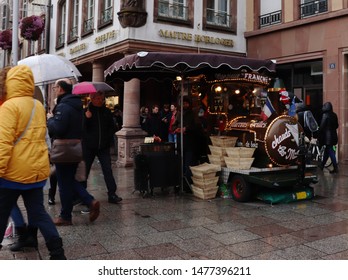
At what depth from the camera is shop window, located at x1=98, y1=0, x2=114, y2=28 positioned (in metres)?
14.4

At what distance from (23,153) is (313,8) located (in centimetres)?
1287

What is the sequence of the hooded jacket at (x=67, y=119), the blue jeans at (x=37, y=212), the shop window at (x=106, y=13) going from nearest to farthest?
the blue jeans at (x=37, y=212) < the hooded jacket at (x=67, y=119) < the shop window at (x=106, y=13)

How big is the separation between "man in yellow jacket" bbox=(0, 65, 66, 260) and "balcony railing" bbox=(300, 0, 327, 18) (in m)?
12.3

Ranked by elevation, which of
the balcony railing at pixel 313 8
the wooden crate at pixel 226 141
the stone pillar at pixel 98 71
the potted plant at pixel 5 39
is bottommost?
the wooden crate at pixel 226 141

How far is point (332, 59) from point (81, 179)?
10445 millimetres

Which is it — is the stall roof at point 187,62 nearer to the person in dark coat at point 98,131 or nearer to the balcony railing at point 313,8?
the person in dark coat at point 98,131

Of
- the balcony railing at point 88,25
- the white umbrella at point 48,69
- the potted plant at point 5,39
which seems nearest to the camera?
the white umbrella at point 48,69

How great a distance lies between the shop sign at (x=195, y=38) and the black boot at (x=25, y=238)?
10.4 metres

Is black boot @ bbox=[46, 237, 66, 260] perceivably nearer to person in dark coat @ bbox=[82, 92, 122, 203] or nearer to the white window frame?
person in dark coat @ bbox=[82, 92, 122, 203]

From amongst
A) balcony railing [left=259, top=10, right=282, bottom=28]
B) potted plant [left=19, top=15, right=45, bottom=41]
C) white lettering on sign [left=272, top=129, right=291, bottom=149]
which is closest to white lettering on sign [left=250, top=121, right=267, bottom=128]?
white lettering on sign [left=272, top=129, right=291, bottom=149]

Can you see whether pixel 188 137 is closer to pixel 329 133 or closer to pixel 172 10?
pixel 329 133

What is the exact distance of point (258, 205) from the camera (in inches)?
269

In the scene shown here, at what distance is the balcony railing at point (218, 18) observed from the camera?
15390 mm

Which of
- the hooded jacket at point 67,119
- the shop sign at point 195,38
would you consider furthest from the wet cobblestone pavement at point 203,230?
the shop sign at point 195,38
